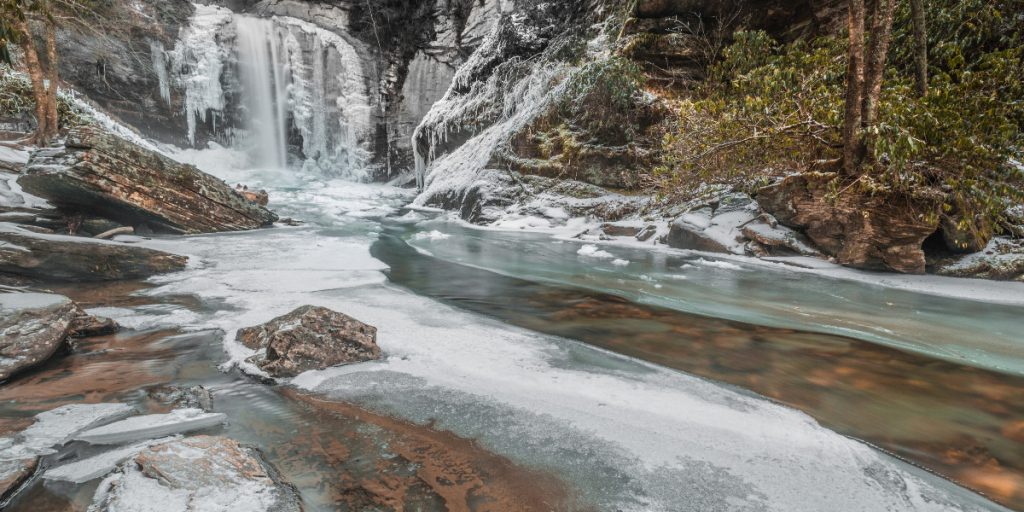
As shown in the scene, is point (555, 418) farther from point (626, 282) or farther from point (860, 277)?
point (860, 277)

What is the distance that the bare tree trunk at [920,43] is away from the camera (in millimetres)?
6258

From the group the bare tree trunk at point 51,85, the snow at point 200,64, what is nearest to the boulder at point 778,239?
the bare tree trunk at point 51,85

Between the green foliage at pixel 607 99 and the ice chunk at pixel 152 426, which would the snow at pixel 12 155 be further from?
the green foliage at pixel 607 99

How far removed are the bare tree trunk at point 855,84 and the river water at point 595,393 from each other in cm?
206

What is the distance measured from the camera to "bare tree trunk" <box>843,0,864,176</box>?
534 cm

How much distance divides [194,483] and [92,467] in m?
0.56

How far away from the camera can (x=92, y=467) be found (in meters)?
1.60

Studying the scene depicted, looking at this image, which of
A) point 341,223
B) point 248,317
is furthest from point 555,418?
point 341,223

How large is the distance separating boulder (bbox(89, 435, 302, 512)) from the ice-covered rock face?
82.8 feet

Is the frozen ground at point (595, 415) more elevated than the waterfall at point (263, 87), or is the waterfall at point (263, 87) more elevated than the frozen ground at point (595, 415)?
the waterfall at point (263, 87)

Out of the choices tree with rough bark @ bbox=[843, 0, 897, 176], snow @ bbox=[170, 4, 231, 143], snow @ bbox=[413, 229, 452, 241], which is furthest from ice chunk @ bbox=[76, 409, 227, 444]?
snow @ bbox=[170, 4, 231, 143]

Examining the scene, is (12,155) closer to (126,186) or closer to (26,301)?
(126,186)

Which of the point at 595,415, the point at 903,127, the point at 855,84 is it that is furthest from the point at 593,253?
the point at 595,415

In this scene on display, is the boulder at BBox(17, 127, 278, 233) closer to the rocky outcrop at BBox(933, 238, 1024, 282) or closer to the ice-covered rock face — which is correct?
the rocky outcrop at BBox(933, 238, 1024, 282)
